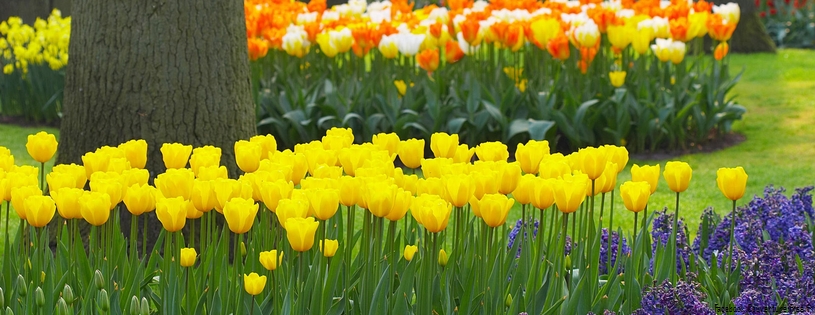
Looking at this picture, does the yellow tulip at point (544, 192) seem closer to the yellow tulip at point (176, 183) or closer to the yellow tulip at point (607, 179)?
the yellow tulip at point (607, 179)

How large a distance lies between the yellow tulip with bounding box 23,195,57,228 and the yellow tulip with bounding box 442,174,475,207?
0.98 m

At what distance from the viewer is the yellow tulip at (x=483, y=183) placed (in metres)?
2.49

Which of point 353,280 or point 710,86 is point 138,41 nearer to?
point 353,280

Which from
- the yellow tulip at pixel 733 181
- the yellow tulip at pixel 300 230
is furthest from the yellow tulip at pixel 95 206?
the yellow tulip at pixel 733 181

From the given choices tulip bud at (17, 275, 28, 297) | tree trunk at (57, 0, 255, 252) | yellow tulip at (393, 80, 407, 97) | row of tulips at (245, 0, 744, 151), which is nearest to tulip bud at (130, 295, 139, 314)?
tulip bud at (17, 275, 28, 297)

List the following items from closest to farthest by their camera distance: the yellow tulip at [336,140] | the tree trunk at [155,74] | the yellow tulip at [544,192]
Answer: the yellow tulip at [544,192], the yellow tulip at [336,140], the tree trunk at [155,74]

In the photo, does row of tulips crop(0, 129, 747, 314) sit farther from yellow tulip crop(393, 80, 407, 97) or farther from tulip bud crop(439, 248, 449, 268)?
yellow tulip crop(393, 80, 407, 97)

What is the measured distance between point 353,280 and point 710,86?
549 cm

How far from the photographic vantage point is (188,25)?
4480mm

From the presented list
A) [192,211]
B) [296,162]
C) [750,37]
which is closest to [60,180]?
[192,211]

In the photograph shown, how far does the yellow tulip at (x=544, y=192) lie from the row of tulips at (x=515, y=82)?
4.49m

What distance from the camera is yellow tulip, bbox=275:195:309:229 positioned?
2354 mm

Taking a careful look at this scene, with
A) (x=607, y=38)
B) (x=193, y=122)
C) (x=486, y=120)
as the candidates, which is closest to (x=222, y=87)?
(x=193, y=122)

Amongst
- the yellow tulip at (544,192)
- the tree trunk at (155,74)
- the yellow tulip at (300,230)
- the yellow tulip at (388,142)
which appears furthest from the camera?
the tree trunk at (155,74)
